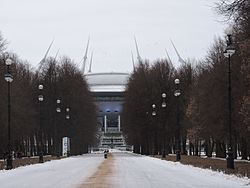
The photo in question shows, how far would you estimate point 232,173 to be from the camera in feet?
94.6

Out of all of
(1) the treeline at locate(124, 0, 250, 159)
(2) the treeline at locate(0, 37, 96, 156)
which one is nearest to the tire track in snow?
(1) the treeline at locate(124, 0, 250, 159)

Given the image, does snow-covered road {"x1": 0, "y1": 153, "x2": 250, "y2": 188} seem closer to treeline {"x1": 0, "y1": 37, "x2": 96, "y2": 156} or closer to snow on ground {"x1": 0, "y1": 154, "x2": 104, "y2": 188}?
snow on ground {"x1": 0, "y1": 154, "x2": 104, "y2": 188}

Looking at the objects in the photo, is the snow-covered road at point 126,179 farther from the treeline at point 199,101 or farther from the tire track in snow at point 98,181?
the treeline at point 199,101

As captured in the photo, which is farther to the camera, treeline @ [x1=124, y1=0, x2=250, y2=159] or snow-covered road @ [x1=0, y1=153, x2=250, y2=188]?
treeline @ [x1=124, y1=0, x2=250, y2=159]

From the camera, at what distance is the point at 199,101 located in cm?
6050

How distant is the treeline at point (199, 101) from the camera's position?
41616 millimetres

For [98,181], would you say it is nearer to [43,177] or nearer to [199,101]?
[43,177]

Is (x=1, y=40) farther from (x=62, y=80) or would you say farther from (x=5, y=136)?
(x=62, y=80)

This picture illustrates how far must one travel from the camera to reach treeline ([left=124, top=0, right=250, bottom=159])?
41.6 metres

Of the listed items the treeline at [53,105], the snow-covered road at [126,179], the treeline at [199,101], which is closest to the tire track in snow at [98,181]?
the snow-covered road at [126,179]

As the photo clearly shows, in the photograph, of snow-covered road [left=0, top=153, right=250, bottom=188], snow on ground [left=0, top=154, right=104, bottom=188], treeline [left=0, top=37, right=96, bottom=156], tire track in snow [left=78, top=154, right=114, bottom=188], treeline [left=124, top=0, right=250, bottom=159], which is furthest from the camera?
treeline [left=0, top=37, right=96, bottom=156]

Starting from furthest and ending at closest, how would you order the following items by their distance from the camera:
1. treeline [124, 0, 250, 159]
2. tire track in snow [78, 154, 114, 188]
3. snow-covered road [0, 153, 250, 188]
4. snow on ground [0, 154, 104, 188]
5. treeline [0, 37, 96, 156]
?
treeline [0, 37, 96, 156] < treeline [124, 0, 250, 159] < snow on ground [0, 154, 104, 188] < snow-covered road [0, 153, 250, 188] < tire track in snow [78, 154, 114, 188]

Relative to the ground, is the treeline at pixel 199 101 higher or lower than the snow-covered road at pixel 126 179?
higher

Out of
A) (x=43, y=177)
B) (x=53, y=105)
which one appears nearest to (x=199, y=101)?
(x=53, y=105)
